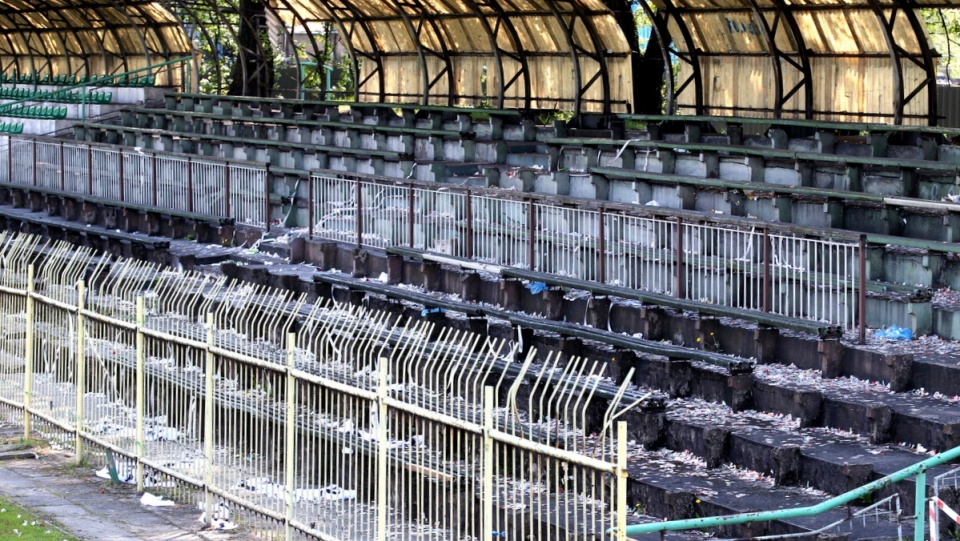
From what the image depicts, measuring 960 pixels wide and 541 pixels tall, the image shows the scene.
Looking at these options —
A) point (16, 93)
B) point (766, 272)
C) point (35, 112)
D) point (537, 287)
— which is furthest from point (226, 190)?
point (16, 93)

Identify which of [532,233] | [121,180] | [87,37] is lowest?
[532,233]

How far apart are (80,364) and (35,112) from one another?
113 feet

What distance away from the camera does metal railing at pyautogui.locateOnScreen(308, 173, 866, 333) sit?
50.3 feet

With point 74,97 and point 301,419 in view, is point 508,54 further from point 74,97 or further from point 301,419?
point 301,419

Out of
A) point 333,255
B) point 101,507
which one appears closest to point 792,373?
point 101,507

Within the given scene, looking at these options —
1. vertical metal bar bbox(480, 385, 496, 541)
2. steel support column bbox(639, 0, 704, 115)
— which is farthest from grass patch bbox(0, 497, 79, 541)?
steel support column bbox(639, 0, 704, 115)

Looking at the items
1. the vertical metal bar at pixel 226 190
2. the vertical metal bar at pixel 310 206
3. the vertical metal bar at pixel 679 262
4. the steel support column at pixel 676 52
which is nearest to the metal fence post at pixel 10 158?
the vertical metal bar at pixel 226 190

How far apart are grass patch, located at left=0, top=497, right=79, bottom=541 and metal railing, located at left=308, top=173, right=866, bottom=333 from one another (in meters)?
7.35

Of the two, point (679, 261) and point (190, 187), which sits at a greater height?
point (190, 187)

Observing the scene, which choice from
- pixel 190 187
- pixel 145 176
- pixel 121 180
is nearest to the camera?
pixel 190 187

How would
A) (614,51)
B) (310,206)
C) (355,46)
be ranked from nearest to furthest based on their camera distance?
(310,206), (614,51), (355,46)

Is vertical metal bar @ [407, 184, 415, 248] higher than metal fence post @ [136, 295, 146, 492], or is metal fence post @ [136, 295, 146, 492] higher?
vertical metal bar @ [407, 184, 415, 248]

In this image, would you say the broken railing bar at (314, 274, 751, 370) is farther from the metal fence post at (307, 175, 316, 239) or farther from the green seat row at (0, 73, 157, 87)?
the green seat row at (0, 73, 157, 87)

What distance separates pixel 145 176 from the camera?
93.2 ft
